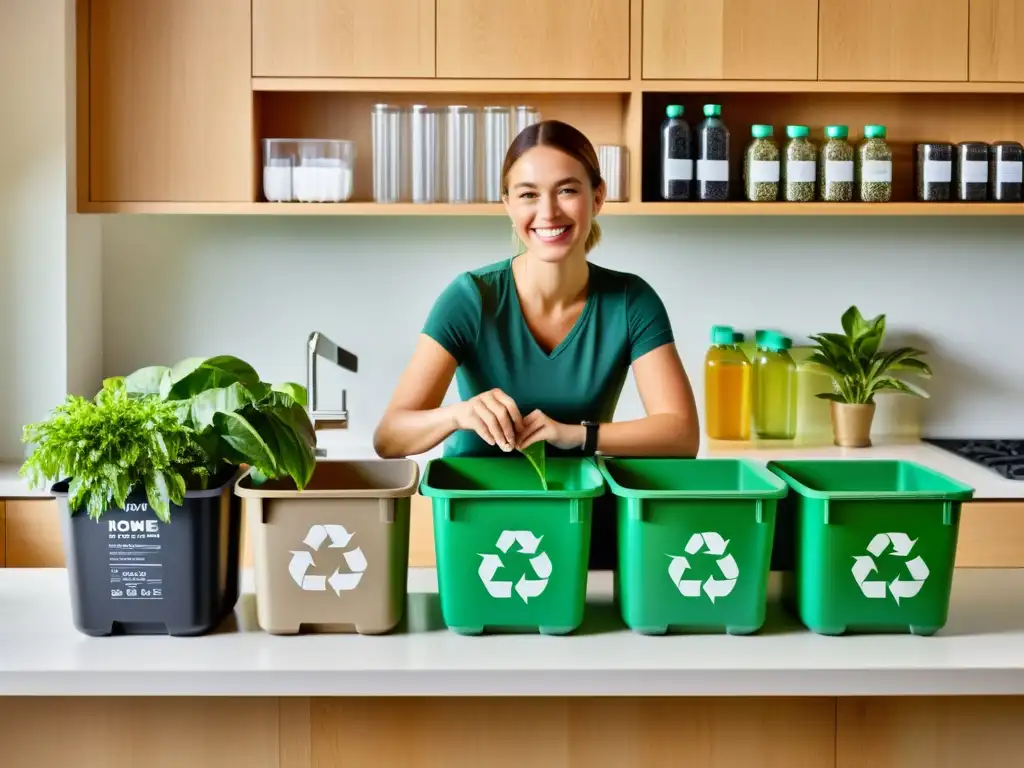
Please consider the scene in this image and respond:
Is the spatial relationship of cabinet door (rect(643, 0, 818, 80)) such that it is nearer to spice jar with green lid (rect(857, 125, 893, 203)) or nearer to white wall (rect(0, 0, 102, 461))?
spice jar with green lid (rect(857, 125, 893, 203))

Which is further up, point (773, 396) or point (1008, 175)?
point (1008, 175)

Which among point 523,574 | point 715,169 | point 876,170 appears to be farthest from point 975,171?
point 523,574

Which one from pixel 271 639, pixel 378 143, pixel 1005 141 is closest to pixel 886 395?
pixel 1005 141

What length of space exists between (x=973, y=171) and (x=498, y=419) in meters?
1.97

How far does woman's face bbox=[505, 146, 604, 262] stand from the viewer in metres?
1.84

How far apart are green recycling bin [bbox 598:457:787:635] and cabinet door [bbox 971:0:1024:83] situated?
2.03 meters

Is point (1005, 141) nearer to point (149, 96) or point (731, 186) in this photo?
point (731, 186)

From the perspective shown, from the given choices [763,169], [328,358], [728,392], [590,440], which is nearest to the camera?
[590,440]

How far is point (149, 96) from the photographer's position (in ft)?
9.57

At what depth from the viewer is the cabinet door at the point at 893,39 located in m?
2.91

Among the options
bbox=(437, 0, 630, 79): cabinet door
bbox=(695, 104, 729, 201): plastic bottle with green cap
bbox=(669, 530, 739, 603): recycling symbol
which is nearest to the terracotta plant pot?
bbox=(695, 104, 729, 201): plastic bottle with green cap

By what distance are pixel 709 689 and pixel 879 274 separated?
2.29 m

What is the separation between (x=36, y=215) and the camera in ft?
9.46

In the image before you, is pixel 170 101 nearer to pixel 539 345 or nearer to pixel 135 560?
pixel 539 345
